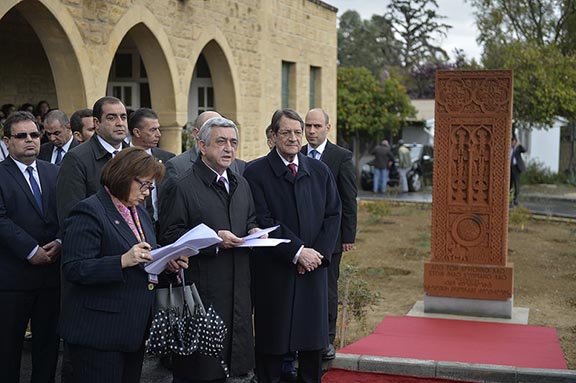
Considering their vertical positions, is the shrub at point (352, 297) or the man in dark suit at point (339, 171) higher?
the man in dark suit at point (339, 171)

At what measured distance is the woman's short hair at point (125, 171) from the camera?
425 cm

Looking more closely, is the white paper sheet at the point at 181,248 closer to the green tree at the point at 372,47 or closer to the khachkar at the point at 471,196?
the khachkar at the point at 471,196

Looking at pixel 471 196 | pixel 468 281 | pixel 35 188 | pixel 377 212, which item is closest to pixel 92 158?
pixel 35 188

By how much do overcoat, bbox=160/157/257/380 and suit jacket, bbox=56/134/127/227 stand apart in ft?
1.92

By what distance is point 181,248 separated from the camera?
427 cm

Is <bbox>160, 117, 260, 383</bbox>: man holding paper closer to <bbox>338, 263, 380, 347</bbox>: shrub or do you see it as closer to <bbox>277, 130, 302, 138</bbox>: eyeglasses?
<bbox>277, 130, 302, 138</bbox>: eyeglasses

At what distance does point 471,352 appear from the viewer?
709 cm

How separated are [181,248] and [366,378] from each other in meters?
2.50

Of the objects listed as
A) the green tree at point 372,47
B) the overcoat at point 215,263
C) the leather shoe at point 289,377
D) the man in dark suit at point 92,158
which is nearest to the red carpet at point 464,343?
the leather shoe at point 289,377

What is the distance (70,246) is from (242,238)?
3.60 feet

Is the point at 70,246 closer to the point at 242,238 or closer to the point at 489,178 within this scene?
the point at 242,238

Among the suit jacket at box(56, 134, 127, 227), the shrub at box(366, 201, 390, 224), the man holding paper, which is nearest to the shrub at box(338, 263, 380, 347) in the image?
the man holding paper

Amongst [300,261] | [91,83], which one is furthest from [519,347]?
[91,83]

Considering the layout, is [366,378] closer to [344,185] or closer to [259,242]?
[344,185]
